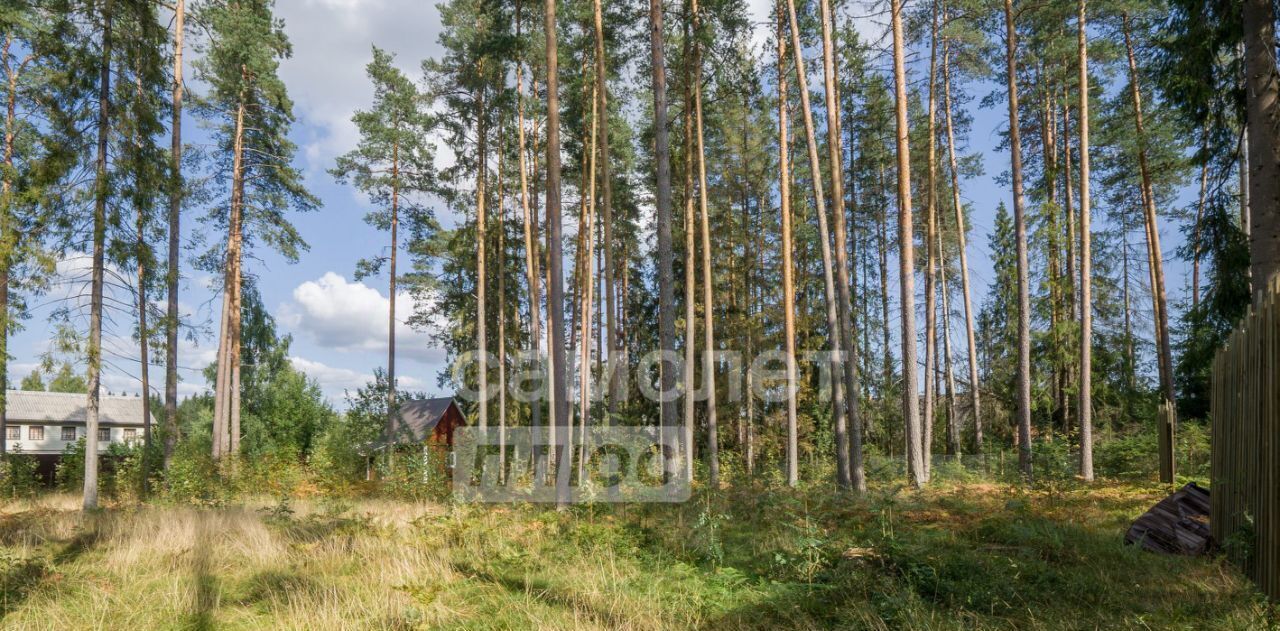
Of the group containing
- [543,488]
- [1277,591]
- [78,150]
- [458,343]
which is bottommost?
[543,488]

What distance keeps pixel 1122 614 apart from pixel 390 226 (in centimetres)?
2035

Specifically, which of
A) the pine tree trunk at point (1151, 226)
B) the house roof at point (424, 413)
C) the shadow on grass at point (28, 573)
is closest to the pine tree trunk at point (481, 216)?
the shadow on grass at point (28, 573)

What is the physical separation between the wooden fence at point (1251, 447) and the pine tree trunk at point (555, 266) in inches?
296

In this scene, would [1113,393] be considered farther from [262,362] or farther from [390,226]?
[262,362]

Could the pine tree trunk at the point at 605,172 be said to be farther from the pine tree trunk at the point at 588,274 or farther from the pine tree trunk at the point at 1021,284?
the pine tree trunk at the point at 1021,284

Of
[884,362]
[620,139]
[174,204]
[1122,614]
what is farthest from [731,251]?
[1122,614]

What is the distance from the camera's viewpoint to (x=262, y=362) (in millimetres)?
30703

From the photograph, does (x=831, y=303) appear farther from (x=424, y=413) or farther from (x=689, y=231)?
(x=424, y=413)

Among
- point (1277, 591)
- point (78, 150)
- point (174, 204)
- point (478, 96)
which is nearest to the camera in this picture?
Result: point (1277, 591)

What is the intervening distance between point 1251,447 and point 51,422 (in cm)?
4968

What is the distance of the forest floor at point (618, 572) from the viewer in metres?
4.51

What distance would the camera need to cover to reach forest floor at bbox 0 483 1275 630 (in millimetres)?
4508

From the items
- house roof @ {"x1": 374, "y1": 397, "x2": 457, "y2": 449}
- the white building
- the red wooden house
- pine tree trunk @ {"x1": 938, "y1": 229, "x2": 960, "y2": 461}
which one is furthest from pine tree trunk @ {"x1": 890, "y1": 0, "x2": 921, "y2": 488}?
the white building

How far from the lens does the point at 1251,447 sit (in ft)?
15.6
